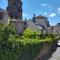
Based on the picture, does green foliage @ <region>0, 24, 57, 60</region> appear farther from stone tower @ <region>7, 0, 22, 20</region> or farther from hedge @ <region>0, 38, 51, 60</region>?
stone tower @ <region>7, 0, 22, 20</region>

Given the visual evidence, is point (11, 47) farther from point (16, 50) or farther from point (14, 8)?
point (14, 8)

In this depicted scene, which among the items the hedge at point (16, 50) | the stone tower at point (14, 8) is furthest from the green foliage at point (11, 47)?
the stone tower at point (14, 8)

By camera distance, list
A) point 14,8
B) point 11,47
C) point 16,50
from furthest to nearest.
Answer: point 14,8
point 16,50
point 11,47

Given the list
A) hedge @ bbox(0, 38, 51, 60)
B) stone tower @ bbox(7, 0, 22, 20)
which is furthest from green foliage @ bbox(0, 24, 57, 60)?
stone tower @ bbox(7, 0, 22, 20)

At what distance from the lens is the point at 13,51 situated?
1116cm

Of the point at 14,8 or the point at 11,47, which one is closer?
the point at 11,47

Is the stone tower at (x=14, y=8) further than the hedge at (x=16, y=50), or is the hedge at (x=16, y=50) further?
the stone tower at (x=14, y=8)

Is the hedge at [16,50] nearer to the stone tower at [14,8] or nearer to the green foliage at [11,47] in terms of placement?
the green foliage at [11,47]

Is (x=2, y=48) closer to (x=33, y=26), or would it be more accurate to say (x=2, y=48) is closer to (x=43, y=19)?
(x=33, y=26)

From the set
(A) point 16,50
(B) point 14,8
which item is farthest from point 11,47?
(B) point 14,8

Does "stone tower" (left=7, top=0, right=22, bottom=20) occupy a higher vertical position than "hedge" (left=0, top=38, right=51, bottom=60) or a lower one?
higher

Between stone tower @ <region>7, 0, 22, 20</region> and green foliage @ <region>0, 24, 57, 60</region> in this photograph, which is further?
stone tower @ <region>7, 0, 22, 20</region>

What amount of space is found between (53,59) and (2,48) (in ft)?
34.1

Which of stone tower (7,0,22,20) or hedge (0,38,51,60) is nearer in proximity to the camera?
hedge (0,38,51,60)
